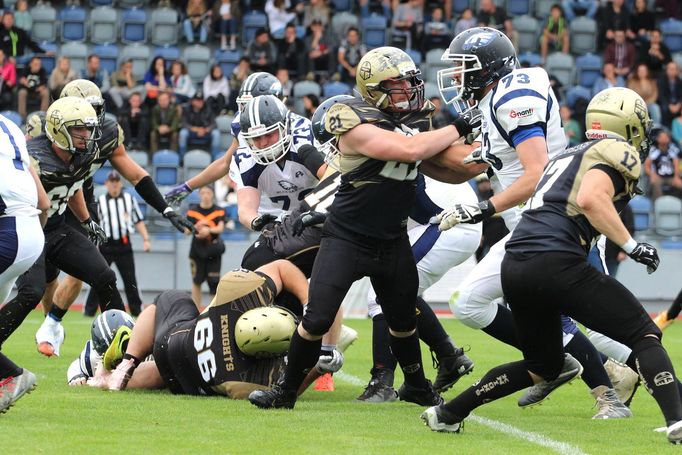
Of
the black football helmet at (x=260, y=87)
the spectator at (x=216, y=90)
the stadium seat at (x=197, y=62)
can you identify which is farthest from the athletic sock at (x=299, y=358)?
the stadium seat at (x=197, y=62)

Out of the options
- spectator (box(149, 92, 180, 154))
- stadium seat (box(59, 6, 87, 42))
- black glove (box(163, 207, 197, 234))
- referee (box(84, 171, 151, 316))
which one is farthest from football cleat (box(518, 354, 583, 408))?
stadium seat (box(59, 6, 87, 42))

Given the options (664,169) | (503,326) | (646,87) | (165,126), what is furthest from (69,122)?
(646,87)

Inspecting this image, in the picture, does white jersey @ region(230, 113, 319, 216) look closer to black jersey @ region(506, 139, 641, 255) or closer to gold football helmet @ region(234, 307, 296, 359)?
gold football helmet @ region(234, 307, 296, 359)

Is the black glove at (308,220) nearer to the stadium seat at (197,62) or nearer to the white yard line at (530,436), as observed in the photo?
the white yard line at (530,436)

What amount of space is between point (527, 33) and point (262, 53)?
167 inches

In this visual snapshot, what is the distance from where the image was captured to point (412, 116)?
6.43 m

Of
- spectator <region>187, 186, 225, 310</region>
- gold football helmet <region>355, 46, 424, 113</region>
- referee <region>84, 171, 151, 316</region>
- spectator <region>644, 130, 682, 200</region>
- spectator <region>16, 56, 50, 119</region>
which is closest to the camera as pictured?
gold football helmet <region>355, 46, 424, 113</region>

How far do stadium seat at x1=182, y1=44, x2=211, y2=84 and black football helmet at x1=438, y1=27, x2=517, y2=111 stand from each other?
12456 millimetres

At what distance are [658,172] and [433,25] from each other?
163 inches

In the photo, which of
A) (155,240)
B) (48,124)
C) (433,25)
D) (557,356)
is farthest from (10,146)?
(433,25)

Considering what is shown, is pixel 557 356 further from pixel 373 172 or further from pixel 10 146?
pixel 10 146

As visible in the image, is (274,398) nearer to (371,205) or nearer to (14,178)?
(371,205)

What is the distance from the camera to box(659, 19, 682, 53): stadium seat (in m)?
19.9

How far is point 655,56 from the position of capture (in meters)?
18.9
